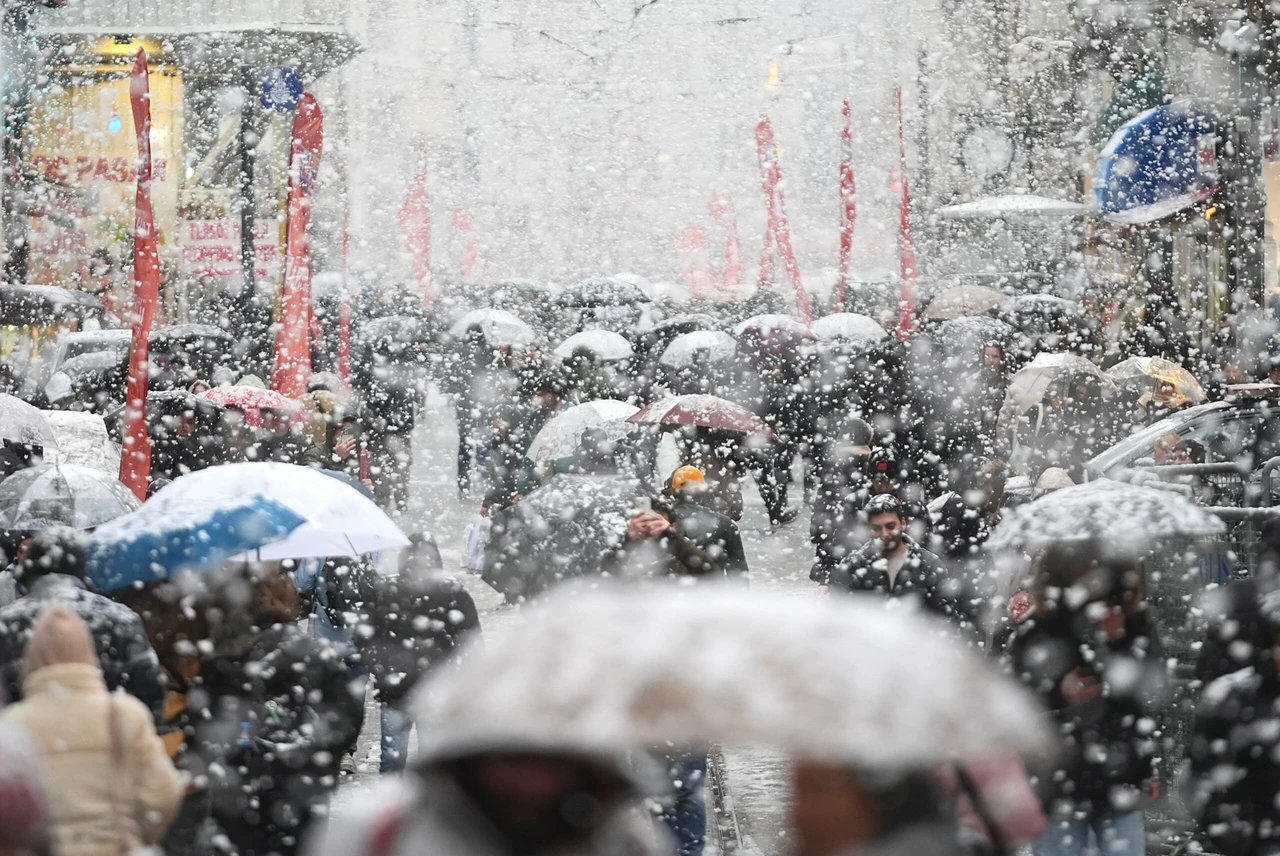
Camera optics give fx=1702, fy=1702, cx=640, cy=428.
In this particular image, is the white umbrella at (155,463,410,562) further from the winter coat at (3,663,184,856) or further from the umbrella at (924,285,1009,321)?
the umbrella at (924,285,1009,321)

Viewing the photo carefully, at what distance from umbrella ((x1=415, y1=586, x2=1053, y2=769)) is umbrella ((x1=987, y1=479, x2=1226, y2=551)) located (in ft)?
11.6

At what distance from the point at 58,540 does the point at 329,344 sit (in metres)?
14.0

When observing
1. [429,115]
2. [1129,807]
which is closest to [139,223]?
[1129,807]

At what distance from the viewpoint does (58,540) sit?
5336 mm

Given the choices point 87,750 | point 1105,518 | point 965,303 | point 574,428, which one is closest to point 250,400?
point 574,428

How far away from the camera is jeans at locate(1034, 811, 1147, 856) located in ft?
16.4

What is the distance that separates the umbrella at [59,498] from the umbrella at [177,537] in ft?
6.08

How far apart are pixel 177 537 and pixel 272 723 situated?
30.2 inches

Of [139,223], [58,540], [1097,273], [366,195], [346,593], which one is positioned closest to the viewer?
[58,540]

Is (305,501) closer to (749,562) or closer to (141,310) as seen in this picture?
(141,310)

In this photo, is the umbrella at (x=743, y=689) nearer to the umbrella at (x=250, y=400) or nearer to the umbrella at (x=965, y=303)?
the umbrella at (x=250, y=400)

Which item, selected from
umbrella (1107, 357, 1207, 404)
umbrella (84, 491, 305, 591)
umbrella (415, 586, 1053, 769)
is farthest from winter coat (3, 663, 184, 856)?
umbrella (1107, 357, 1207, 404)

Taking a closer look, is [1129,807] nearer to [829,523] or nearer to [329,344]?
[829,523]

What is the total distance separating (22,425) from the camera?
944 centimetres
